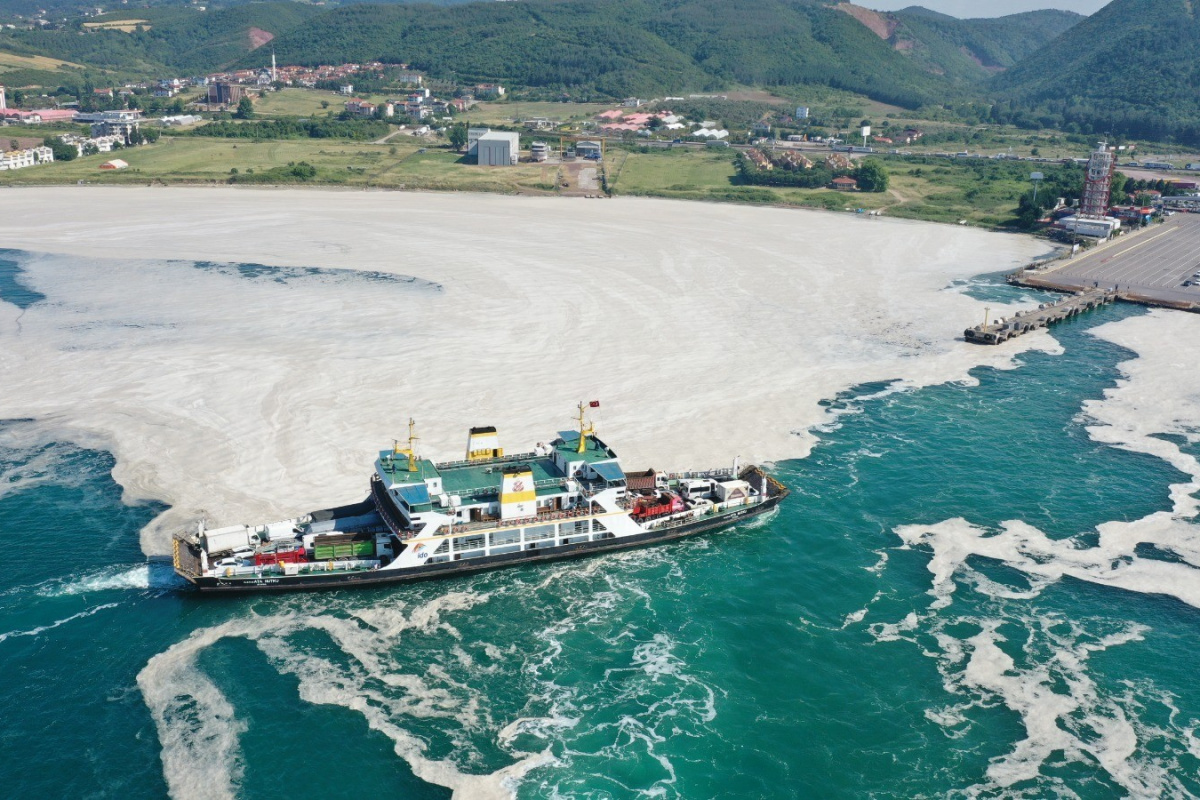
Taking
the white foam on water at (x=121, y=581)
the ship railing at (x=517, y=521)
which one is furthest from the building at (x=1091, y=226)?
the white foam on water at (x=121, y=581)

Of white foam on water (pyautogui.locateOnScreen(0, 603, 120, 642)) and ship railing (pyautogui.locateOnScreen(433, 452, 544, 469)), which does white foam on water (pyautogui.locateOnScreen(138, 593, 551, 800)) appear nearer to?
white foam on water (pyautogui.locateOnScreen(0, 603, 120, 642))

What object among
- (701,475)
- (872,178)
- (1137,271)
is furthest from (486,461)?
(872,178)

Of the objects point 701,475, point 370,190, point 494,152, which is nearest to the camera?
point 701,475

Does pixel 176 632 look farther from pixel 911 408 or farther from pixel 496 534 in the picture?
pixel 911 408

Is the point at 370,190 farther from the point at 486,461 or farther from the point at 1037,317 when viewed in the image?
the point at 486,461

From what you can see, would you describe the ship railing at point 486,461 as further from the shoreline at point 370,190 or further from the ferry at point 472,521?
the shoreline at point 370,190

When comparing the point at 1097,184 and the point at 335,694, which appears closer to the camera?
the point at 335,694
